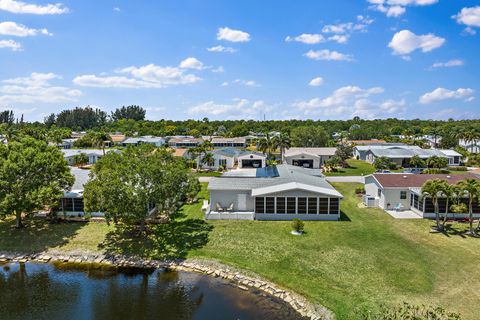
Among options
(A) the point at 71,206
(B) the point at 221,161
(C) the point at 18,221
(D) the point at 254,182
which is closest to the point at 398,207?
(D) the point at 254,182

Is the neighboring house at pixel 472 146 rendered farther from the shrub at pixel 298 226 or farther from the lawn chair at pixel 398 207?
the shrub at pixel 298 226

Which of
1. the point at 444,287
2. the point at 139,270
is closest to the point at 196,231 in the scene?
the point at 139,270

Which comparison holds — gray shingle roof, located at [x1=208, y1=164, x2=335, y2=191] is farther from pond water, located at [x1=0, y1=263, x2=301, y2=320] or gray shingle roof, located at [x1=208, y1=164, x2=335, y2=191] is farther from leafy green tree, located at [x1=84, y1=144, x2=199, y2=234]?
pond water, located at [x1=0, y1=263, x2=301, y2=320]

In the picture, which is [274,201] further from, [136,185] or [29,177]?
[29,177]

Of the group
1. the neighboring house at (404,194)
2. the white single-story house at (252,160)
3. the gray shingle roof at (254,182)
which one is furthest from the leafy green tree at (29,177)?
the white single-story house at (252,160)

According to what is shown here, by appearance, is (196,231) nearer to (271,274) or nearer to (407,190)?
(271,274)

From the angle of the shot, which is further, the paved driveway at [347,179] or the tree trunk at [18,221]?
the paved driveway at [347,179]
